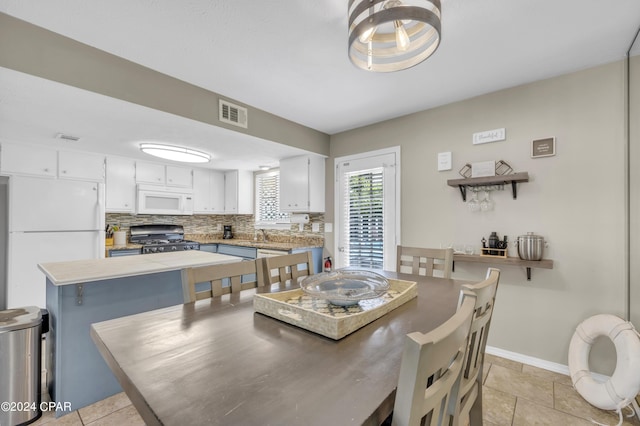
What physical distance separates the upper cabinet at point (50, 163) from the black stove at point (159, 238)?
1034 mm

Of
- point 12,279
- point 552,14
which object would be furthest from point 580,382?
point 12,279

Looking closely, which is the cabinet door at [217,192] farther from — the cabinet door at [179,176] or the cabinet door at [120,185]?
the cabinet door at [120,185]

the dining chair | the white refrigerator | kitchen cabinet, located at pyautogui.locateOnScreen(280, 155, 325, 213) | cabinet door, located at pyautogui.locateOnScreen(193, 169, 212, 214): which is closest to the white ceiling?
the white refrigerator

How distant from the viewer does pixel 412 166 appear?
3189 mm

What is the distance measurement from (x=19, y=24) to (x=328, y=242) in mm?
3386

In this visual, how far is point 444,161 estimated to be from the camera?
115 inches

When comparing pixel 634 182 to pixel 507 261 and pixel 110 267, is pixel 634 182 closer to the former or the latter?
pixel 507 261

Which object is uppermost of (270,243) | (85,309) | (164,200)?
(164,200)

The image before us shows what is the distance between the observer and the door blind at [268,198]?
494 cm

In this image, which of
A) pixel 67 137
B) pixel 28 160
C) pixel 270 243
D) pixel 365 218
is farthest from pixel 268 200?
pixel 28 160

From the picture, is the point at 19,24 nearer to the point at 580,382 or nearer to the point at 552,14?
the point at 552,14

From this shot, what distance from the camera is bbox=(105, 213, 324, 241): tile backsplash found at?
425cm

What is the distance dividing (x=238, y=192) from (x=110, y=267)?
9.95 feet

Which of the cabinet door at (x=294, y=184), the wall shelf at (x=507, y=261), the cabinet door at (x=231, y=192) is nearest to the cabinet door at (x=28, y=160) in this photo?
the cabinet door at (x=231, y=192)
